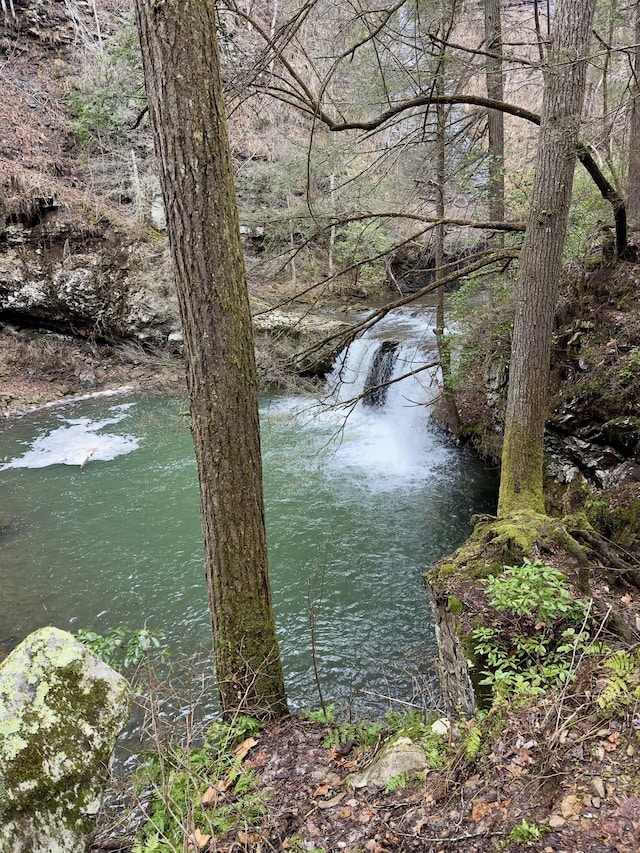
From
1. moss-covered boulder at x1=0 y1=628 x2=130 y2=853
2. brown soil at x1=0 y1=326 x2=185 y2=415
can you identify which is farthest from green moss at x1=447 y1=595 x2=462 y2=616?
brown soil at x1=0 y1=326 x2=185 y2=415

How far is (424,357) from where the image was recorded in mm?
10414

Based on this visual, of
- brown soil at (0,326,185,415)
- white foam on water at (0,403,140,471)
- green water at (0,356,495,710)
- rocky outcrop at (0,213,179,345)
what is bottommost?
green water at (0,356,495,710)

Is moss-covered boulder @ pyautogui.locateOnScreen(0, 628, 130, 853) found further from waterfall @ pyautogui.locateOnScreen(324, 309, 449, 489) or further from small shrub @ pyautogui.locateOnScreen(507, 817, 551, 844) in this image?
waterfall @ pyautogui.locateOnScreen(324, 309, 449, 489)

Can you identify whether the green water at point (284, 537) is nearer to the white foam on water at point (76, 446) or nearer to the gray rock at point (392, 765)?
the white foam on water at point (76, 446)

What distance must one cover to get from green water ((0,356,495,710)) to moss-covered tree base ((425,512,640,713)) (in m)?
0.58

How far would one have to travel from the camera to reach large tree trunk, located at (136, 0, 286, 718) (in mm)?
2338

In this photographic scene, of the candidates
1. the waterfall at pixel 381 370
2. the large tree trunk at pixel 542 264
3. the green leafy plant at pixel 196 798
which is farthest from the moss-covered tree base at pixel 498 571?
the waterfall at pixel 381 370

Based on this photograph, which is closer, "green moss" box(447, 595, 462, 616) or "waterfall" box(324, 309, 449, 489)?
"green moss" box(447, 595, 462, 616)

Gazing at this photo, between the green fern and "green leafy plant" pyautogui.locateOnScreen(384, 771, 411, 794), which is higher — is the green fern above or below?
above

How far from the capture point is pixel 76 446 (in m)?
10.0

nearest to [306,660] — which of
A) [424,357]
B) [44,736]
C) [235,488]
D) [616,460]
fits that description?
[235,488]

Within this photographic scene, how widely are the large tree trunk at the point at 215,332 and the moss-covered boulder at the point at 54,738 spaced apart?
87cm

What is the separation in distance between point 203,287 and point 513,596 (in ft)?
8.57

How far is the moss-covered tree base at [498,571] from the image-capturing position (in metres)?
2.99
